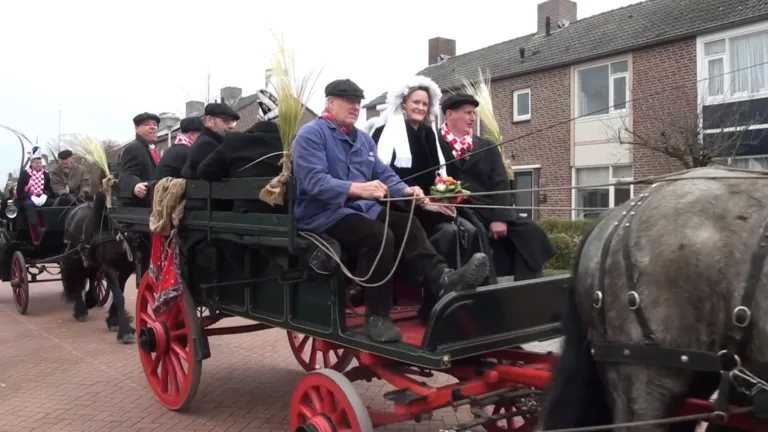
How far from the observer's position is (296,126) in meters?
4.07

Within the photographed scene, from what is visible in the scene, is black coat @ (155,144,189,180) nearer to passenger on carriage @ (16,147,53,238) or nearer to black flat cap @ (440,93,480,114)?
black flat cap @ (440,93,480,114)

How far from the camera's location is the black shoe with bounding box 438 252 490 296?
3.27m

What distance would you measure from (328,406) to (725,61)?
1473 cm

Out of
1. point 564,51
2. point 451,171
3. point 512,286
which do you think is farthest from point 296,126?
point 564,51

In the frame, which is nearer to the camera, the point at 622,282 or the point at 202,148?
the point at 622,282

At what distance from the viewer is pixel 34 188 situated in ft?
34.3

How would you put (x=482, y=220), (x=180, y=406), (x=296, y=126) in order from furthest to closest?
(x=180, y=406) < (x=482, y=220) < (x=296, y=126)

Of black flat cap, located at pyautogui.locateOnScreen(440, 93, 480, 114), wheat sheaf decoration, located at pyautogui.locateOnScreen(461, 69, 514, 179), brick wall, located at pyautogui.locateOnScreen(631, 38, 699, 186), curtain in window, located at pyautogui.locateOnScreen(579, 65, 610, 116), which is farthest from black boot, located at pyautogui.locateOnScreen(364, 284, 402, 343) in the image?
curtain in window, located at pyautogui.locateOnScreen(579, 65, 610, 116)

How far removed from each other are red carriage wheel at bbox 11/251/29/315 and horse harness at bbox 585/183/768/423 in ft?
31.0

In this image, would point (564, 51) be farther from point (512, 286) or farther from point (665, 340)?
point (665, 340)

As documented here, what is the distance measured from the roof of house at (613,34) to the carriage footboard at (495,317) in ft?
43.8

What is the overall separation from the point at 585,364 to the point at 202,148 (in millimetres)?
3613

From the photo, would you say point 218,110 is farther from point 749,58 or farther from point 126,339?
point 749,58

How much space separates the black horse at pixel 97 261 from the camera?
26.4ft
